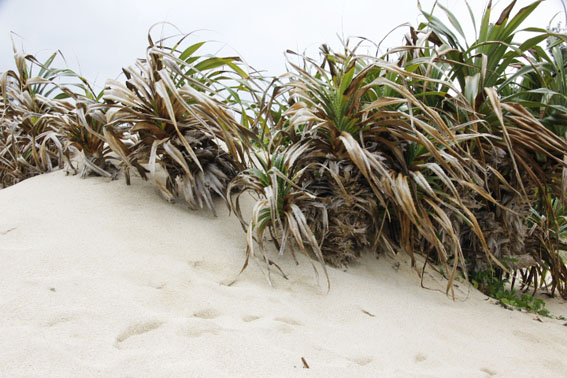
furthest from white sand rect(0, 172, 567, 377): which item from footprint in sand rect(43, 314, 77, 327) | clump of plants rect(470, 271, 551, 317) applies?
clump of plants rect(470, 271, 551, 317)

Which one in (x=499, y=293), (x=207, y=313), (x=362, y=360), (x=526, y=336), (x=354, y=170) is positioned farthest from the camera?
(x=499, y=293)

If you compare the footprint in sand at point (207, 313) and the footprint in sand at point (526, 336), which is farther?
the footprint in sand at point (526, 336)

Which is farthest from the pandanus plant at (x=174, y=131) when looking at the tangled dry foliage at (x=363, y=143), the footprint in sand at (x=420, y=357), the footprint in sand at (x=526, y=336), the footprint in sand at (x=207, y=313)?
the footprint in sand at (x=526, y=336)

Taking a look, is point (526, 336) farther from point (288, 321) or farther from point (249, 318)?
point (249, 318)

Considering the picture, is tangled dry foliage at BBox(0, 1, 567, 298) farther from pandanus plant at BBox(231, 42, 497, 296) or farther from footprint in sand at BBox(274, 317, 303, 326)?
footprint in sand at BBox(274, 317, 303, 326)

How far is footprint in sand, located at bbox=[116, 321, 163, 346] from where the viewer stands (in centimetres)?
129

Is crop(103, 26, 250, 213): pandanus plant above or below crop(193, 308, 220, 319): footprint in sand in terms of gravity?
above

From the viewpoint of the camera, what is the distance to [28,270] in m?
1.58

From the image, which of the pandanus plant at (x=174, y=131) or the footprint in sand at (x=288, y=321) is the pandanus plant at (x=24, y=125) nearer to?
the pandanus plant at (x=174, y=131)

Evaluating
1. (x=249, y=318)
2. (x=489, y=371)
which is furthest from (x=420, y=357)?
(x=249, y=318)

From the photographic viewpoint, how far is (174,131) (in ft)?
7.68

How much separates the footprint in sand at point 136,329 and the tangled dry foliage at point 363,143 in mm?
646

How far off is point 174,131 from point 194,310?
1102mm

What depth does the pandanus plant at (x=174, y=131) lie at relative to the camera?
2201 mm
